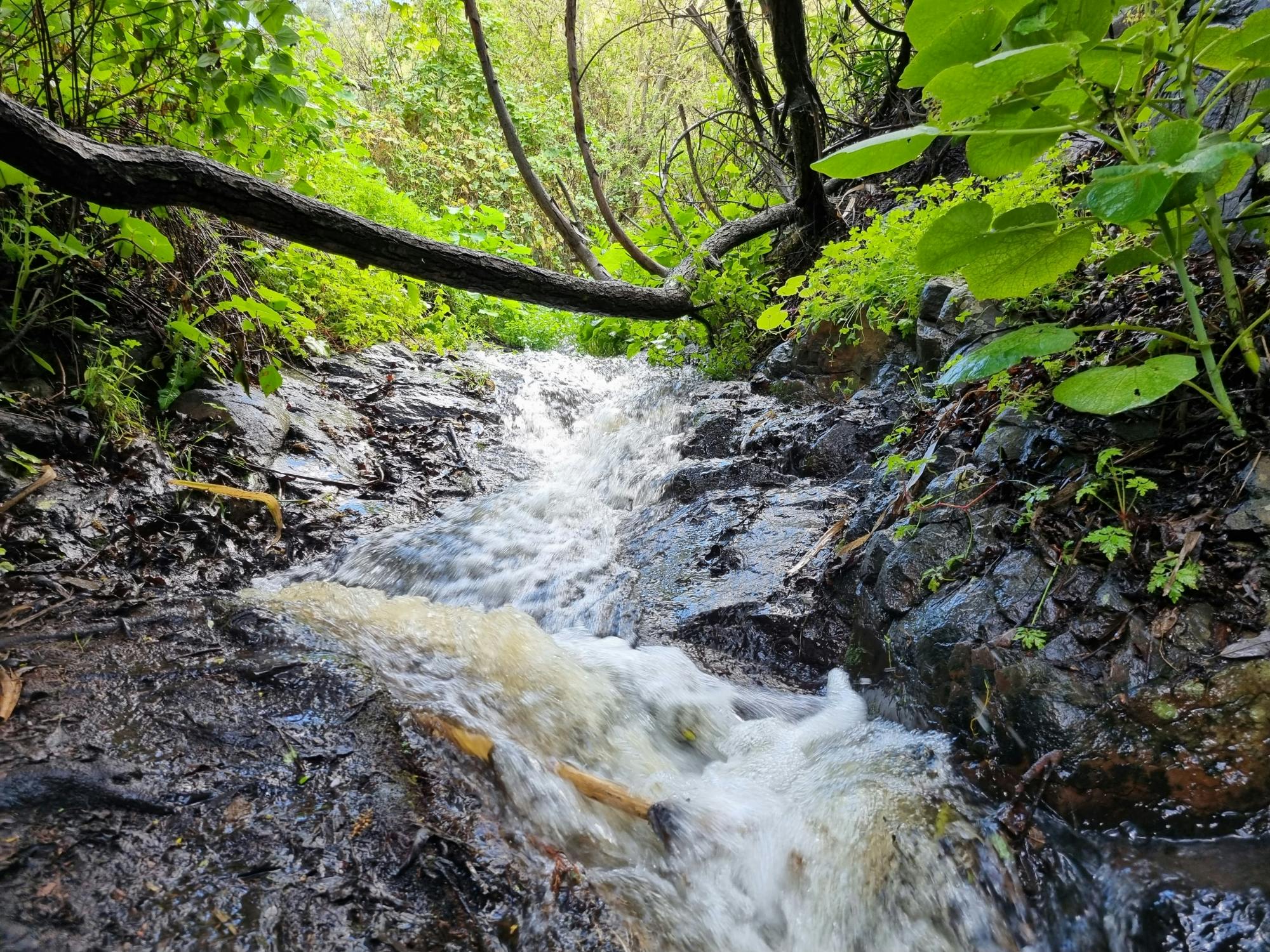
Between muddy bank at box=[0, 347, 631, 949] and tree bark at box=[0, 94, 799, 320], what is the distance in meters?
1.23

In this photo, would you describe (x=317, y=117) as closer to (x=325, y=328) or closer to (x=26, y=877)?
(x=325, y=328)

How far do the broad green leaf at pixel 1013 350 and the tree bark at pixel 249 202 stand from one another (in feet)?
6.56

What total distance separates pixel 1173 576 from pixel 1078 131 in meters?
1.11

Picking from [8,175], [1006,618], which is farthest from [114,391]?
[1006,618]

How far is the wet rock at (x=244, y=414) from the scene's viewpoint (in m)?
3.17

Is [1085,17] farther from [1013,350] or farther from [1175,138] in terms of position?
[1013,350]

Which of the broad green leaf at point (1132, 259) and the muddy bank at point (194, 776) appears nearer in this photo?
the muddy bank at point (194, 776)

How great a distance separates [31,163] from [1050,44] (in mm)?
2770

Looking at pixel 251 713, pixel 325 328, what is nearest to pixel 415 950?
pixel 251 713

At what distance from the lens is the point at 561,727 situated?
205 centimetres

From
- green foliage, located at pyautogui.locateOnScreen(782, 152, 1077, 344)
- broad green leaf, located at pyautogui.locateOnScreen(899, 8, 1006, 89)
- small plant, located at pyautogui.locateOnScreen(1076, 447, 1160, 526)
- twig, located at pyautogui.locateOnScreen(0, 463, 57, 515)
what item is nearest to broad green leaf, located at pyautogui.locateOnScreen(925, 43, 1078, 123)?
broad green leaf, located at pyautogui.locateOnScreen(899, 8, 1006, 89)

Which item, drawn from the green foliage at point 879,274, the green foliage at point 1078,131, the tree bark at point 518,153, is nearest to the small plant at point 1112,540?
the green foliage at point 1078,131

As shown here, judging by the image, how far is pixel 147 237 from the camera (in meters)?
2.49

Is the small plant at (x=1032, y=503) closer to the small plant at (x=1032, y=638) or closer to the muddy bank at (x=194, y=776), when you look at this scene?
the small plant at (x=1032, y=638)
